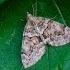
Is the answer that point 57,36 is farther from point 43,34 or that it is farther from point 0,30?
point 0,30

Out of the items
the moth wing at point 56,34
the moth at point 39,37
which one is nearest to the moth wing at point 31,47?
the moth at point 39,37

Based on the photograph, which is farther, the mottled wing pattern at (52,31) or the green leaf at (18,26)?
the mottled wing pattern at (52,31)

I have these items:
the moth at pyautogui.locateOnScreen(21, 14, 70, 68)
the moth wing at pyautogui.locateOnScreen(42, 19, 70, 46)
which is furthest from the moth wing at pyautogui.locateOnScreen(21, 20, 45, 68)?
the moth wing at pyautogui.locateOnScreen(42, 19, 70, 46)

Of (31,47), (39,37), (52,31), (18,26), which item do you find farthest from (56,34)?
(18,26)

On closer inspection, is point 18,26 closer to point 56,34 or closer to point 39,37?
point 39,37

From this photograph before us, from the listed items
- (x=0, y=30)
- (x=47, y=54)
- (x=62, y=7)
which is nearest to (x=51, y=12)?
(x=62, y=7)

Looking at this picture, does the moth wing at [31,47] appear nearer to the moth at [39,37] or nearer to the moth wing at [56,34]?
the moth at [39,37]
